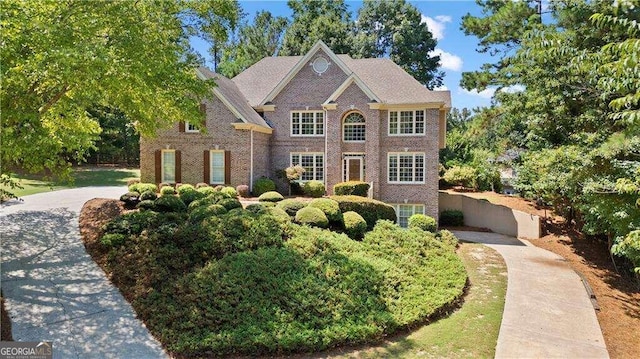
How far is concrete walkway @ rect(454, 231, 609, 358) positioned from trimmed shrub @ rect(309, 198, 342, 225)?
21.4 feet

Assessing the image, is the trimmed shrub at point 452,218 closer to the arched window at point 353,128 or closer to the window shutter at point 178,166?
the arched window at point 353,128

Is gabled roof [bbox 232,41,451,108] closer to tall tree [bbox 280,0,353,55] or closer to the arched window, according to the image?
the arched window

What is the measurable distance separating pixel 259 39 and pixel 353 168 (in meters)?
28.6

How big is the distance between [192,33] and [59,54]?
215 inches

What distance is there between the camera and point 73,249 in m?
11.0

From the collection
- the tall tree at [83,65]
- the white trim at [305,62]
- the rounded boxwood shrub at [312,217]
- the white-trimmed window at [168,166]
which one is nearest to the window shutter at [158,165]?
the white-trimmed window at [168,166]

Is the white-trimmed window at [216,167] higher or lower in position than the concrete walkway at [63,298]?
higher

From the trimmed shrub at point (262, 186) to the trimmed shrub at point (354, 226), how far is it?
698cm

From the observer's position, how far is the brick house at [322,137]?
836 inches

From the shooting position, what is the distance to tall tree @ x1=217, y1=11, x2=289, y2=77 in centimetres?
4266

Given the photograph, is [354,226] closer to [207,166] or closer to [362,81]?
[362,81]

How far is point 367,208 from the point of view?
17094 mm

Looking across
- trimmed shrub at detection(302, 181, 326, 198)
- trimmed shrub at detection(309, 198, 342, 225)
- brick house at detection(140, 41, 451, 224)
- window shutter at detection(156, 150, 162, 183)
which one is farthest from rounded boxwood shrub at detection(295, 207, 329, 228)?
window shutter at detection(156, 150, 162, 183)

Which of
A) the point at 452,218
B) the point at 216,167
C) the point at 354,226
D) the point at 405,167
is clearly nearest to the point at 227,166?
the point at 216,167
